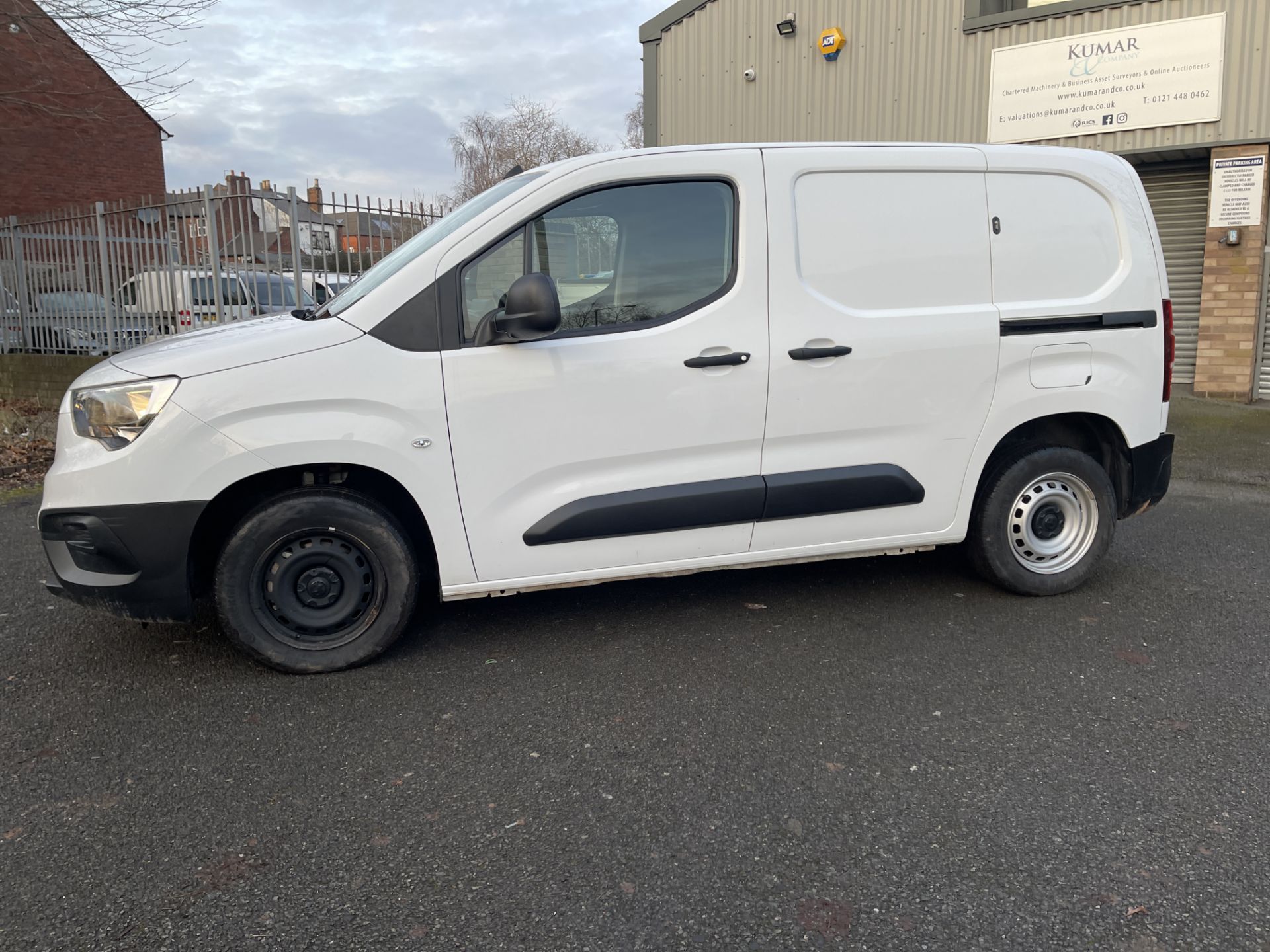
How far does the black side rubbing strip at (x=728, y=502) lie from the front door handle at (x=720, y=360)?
0.46 meters

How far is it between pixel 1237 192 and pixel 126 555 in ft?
36.4

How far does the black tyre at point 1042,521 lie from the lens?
172 inches

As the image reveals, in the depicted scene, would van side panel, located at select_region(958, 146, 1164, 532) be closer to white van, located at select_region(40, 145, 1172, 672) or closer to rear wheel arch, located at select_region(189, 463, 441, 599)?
white van, located at select_region(40, 145, 1172, 672)

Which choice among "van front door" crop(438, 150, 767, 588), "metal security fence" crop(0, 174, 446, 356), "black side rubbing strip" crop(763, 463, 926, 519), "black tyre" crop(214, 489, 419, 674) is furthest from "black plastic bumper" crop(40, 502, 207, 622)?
"metal security fence" crop(0, 174, 446, 356)

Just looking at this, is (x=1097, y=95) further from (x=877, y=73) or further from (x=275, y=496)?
(x=275, y=496)

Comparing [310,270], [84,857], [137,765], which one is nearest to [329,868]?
[84,857]

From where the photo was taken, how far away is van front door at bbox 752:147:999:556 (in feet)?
12.8

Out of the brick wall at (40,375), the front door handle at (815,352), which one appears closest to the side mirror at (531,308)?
the front door handle at (815,352)

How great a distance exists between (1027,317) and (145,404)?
355 centimetres

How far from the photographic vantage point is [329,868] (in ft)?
8.12

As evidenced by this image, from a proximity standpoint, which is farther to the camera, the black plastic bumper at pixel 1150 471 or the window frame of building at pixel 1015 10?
the window frame of building at pixel 1015 10

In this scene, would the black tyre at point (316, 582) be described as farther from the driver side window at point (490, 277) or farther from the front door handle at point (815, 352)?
the front door handle at point (815, 352)

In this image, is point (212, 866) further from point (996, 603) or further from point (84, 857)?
point (996, 603)

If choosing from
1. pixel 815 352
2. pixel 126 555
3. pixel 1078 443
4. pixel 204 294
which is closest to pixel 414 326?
pixel 126 555
